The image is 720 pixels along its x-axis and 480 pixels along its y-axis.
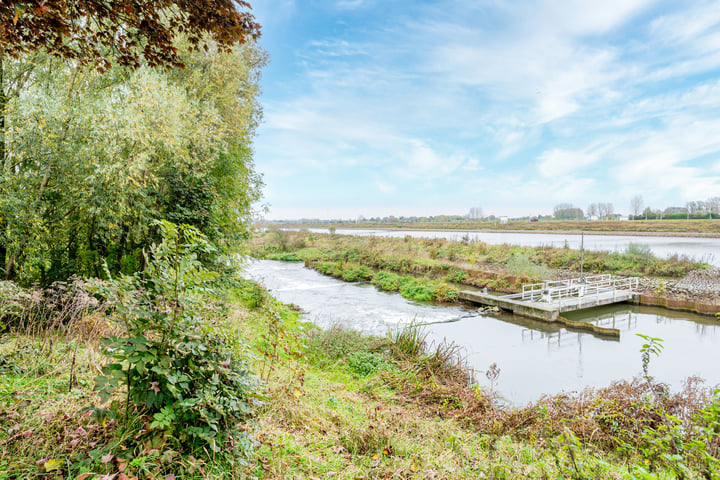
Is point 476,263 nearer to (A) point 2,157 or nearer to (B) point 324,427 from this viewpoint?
(B) point 324,427

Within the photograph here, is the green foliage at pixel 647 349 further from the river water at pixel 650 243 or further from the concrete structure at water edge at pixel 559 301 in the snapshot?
the river water at pixel 650 243

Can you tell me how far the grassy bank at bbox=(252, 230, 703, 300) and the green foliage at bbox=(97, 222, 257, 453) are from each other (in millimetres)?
9589

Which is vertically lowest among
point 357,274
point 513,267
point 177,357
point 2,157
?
point 357,274

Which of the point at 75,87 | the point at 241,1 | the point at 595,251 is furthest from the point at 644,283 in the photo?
the point at 75,87

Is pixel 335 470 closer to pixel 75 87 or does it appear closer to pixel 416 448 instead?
pixel 416 448

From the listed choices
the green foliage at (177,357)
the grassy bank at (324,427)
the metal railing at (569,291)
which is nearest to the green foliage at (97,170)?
the grassy bank at (324,427)

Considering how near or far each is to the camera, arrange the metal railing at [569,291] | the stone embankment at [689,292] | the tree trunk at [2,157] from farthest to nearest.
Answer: the metal railing at [569,291]
the stone embankment at [689,292]
the tree trunk at [2,157]

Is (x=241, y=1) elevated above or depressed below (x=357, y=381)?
above

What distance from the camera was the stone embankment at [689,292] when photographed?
44.9ft

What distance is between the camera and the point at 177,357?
2.07m

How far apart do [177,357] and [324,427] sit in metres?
2.04

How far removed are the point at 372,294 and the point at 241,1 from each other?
16558 mm

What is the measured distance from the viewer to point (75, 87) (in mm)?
6699

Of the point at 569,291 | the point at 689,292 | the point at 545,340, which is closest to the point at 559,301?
the point at 545,340
